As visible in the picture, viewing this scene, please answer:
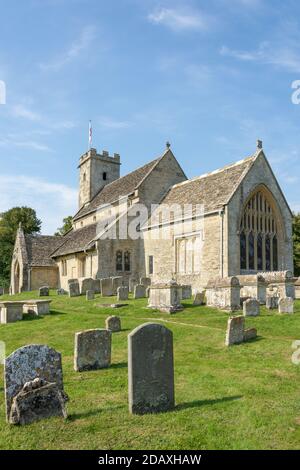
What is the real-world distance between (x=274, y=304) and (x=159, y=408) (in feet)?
38.9

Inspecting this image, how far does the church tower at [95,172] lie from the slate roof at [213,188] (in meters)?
15.3

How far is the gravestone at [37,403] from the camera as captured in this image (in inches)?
259

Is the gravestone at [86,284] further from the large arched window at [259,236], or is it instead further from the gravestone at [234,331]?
the gravestone at [234,331]

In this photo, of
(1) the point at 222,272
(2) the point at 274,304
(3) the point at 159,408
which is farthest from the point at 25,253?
(3) the point at 159,408

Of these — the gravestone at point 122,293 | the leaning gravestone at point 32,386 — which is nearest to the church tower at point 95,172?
the gravestone at point 122,293

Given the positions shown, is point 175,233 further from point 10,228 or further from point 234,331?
point 10,228

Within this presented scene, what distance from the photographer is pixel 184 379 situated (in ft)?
28.7

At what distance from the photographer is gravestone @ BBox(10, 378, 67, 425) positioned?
658 centimetres

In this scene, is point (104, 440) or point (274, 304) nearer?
point (104, 440)

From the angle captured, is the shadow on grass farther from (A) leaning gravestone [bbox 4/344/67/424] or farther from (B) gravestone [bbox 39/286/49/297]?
(B) gravestone [bbox 39/286/49/297]

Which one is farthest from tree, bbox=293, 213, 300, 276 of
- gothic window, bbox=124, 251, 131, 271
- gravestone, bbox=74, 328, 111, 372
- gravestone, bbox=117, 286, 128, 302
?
gravestone, bbox=74, 328, 111, 372

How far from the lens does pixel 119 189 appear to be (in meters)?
40.0
